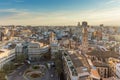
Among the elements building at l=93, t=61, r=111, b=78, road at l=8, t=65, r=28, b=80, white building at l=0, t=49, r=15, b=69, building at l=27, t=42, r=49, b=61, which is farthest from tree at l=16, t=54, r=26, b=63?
building at l=93, t=61, r=111, b=78

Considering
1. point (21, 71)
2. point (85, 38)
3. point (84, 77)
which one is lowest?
point (21, 71)

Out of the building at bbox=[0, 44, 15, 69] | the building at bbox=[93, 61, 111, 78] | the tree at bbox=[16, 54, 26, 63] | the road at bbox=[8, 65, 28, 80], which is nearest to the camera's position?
the road at bbox=[8, 65, 28, 80]

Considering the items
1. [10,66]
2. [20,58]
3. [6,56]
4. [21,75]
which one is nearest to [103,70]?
[21,75]

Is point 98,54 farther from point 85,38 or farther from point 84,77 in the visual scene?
point 84,77

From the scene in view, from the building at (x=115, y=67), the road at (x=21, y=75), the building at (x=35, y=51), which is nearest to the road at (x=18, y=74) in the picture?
the road at (x=21, y=75)

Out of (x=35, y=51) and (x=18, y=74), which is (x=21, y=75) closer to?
(x=18, y=74)

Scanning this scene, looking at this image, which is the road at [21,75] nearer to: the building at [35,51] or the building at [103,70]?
the building at [103,70]

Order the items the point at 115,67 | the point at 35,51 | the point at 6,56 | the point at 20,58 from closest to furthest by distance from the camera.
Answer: the point at 115,67 → the point at 6,56 → the point at 20,58 → the point at 35,51

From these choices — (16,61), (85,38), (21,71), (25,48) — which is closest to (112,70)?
(85,38)

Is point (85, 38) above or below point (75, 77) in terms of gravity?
above

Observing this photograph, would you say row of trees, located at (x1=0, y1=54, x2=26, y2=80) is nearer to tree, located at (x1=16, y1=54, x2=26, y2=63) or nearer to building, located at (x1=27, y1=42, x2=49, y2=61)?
tree, located at (x1=16, y1=54, x2=26, y2=63)

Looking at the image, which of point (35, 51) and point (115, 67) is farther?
point (35, 51)
